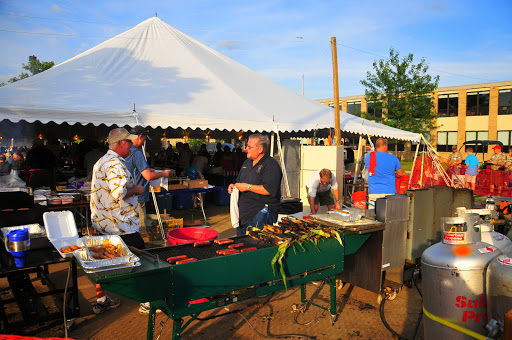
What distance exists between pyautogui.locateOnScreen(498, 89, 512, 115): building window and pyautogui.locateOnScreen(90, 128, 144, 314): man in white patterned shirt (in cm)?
3224

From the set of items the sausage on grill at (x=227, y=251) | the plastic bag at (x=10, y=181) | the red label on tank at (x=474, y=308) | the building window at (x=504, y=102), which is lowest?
the red label on tank at (x=474, y=308)

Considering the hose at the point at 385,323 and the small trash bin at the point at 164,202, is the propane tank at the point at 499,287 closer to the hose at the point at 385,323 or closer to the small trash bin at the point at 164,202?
the hose at the point at 385,323

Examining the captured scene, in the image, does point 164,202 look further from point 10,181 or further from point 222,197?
point 10,181

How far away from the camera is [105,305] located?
4145 millimetres

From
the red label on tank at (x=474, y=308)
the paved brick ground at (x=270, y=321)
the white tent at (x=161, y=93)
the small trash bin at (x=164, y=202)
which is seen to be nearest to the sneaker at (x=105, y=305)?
the paved brick ground at (x=270, y=321)

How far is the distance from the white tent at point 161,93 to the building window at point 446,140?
24227 mm

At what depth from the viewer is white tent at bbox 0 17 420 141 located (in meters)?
6.48

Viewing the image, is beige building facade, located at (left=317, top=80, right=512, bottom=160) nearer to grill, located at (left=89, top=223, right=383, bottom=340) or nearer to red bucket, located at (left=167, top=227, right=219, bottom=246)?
red bucket, located at (left=167, top=227, right=219, bottom=246)

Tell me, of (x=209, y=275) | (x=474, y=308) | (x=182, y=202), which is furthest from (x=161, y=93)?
(x=474, y=308)

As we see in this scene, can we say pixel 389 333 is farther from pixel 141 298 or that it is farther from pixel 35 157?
pixel 35 157

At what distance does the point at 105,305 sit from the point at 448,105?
33362mm

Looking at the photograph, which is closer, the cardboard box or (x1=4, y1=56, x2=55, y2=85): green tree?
the cardboard box

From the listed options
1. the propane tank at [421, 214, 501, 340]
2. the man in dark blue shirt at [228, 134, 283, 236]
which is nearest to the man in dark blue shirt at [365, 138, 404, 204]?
the man in dark blue shirt at [228, 134, 283, 236]

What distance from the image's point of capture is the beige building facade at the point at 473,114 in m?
28.9
